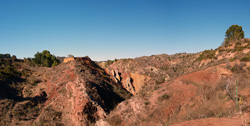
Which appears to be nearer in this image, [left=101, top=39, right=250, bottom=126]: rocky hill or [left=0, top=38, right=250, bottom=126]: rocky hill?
[left=101, top=39, right=250, bottom=126]: rocky hill

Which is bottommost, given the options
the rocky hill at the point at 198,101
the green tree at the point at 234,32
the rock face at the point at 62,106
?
the rock face at the point at 62,106

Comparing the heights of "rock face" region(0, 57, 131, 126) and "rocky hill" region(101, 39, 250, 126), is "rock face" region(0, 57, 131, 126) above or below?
below

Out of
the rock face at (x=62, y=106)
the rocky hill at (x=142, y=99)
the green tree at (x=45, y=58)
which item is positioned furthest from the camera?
the green tree at (x=45, y=58)

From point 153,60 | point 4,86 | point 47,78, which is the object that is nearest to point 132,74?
point 153,60

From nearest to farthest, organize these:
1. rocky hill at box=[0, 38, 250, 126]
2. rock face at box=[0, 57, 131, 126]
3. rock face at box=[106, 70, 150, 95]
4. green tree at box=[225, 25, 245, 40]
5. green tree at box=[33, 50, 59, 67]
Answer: rocky hill at box=[0, 38, 250, 126], rock face at box=[0, 57, 131, 126], rock face at box=[106, 70, 150, 95], green tree at box=[225, 25, 245, 40], green tree at box=[33, 50, 59, 67]

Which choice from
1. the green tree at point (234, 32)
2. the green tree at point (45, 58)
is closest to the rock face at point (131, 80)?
the green tree at point (45, 58)

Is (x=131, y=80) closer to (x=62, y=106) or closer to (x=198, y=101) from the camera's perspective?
(x=62, y=106)

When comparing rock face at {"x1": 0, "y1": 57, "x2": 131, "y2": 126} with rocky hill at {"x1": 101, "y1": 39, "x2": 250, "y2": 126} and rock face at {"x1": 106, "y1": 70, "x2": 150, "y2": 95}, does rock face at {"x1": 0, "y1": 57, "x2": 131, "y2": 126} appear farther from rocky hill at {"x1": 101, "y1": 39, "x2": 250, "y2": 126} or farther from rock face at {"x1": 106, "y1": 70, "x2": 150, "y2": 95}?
rock face at {"x1": 106, "y1": 70, "x2": 150, "y2": 95}

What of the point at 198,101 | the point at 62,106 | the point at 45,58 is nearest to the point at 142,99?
the point at 198,101

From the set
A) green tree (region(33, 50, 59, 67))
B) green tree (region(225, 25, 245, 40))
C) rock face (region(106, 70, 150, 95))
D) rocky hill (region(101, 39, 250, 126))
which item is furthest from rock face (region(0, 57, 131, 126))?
green tree (region(225, 25, 245, 40))

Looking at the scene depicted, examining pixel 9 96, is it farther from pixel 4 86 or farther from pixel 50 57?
pixel 50 57

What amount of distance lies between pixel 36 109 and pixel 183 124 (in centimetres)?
1755

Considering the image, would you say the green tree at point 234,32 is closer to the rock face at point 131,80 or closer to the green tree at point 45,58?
the rock face at point 131,80

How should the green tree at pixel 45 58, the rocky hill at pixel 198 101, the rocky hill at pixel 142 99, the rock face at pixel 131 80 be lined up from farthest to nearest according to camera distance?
the green tree at pixel 45 58 → the rock face at pixel 131 80 → the rocky hill at pixel 142 99 → the rocky hill at pixel 198 101
